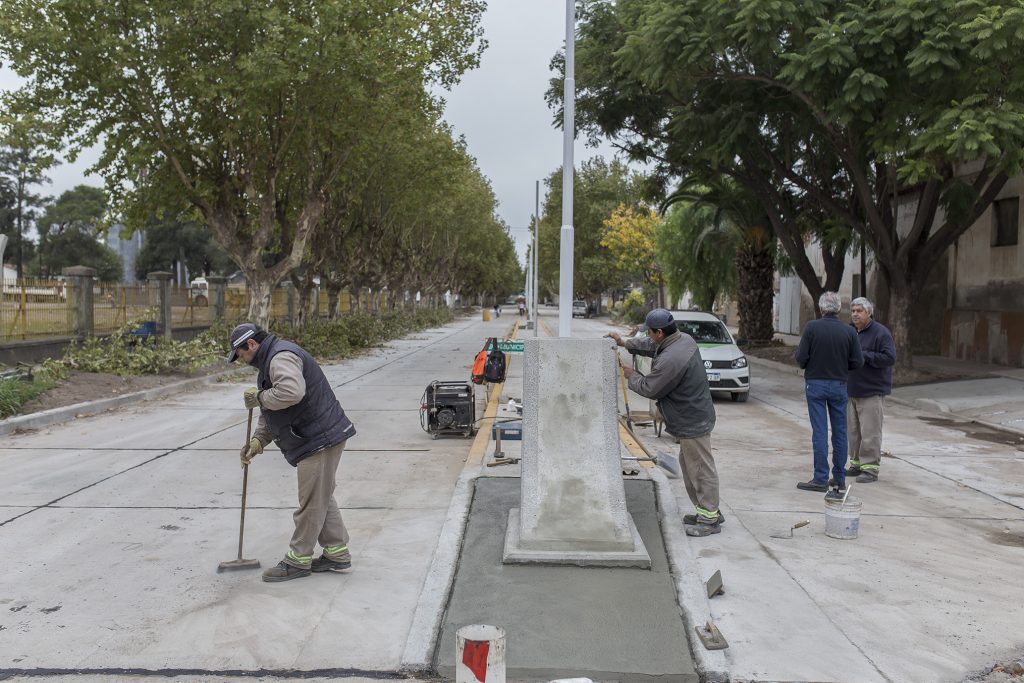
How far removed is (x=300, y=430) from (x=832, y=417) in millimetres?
5039

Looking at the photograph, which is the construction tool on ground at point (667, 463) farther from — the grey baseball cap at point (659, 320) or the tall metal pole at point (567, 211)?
the tall metal pole at point (567, 211)

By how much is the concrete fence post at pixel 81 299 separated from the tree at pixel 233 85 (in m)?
2.88

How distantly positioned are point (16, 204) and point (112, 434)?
209ft

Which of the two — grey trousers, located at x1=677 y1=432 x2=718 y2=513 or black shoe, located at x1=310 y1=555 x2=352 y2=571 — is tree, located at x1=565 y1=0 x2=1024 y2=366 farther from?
black shoe, located at x1=310 y1=555 x2=352 y2=571

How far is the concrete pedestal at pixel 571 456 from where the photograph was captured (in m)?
5.65

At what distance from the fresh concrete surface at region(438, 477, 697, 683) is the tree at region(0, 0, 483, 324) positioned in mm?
14541

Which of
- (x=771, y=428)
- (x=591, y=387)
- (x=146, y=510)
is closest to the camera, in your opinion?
(x=591, y=387)

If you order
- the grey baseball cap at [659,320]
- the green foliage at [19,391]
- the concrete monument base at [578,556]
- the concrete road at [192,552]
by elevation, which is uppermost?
the grey baseball cap at [659,320]

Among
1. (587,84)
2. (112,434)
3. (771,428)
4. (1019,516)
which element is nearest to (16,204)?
(587,84)

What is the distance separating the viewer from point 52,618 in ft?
15.9

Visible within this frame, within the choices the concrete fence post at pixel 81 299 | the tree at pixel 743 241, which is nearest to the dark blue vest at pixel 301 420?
the concrete fence post at pixel 81 299

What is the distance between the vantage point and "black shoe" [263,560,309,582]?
5.41 m

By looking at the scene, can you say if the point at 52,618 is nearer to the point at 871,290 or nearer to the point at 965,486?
the point at 965,486

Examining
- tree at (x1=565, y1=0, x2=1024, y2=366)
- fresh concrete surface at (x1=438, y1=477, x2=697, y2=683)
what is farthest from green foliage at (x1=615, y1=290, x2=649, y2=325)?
fresh concrete surface at (x1=438, y1=477, x2=697, y2=683)
